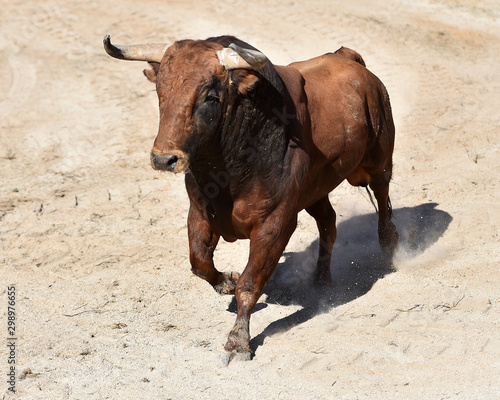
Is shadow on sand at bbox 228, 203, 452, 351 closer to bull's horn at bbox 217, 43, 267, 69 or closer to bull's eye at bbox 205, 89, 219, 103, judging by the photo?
bull's eye at bbox 205, 89, 219, 103

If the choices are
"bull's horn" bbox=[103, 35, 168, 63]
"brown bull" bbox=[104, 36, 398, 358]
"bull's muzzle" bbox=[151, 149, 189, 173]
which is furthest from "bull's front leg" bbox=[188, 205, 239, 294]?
"bull's horn" bbox=[103, 35, 168, 63]

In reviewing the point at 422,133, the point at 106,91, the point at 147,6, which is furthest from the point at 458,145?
the point at 147,6

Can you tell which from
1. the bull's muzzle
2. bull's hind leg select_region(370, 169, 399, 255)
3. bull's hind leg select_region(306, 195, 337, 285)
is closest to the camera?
the bull's muzzle

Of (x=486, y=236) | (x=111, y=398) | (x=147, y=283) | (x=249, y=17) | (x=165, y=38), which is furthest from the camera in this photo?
(x=249, y=17)

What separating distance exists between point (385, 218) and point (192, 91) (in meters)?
3.44

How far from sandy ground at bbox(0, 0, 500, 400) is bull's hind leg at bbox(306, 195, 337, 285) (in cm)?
22

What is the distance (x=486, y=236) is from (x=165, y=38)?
8.52 metres

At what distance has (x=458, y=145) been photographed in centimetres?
1038

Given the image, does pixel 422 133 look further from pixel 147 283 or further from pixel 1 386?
pixel 1 386

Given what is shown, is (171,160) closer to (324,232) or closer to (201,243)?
(201,243)

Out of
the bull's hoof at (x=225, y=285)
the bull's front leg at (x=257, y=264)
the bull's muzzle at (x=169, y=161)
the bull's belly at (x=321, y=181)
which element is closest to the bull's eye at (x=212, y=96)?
the bull's muzzle at (x=169, y=161)

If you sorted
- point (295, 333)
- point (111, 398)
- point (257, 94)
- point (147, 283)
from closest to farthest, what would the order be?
point (111, 398) < point (257, 94) < point (295, 333) < point (147, 283)

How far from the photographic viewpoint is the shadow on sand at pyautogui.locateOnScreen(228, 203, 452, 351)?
6895 mm

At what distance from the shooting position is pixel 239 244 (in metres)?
8.25
